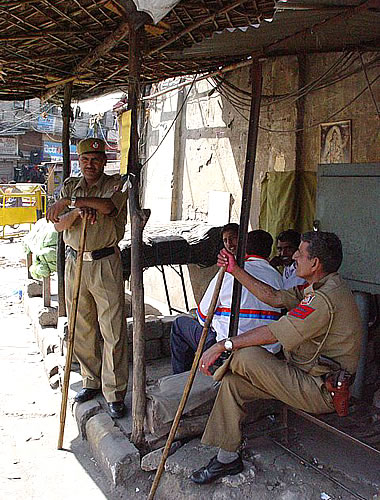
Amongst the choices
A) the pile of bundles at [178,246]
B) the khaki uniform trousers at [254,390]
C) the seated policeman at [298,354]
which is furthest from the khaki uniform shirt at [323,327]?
the pile of bundles at [178,246]

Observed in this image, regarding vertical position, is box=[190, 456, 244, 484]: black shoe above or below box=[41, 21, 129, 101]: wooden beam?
below

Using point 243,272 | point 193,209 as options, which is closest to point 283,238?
point 243,272

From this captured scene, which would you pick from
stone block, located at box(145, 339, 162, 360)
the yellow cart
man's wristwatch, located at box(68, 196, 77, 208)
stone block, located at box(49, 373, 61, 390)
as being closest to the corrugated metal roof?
man's wristwatch, located at box(68, 196, 77, 208)

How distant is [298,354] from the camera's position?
11.0 ft

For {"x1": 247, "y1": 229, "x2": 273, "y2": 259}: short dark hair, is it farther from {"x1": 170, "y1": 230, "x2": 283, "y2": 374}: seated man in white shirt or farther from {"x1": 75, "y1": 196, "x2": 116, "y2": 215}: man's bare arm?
{"x1": 75, "y1": 196, "x2": 116, "y2": 215}: man's bare arm

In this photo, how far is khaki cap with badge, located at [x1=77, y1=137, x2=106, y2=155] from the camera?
14.8 feet

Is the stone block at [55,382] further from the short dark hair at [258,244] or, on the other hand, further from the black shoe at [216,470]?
the short dark hair at [258,244]

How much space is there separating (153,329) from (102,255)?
1.64 m

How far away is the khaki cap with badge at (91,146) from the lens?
452 centimetres

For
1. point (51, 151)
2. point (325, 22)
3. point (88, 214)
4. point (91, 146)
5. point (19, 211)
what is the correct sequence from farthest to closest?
point (51, 151) → point (19, 211) → point (91, 146) → point (88, 214) → point (325, 22)

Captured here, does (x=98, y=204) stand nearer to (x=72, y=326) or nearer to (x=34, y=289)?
(x=72, y=326)

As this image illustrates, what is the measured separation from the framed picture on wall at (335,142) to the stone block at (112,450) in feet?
10.1

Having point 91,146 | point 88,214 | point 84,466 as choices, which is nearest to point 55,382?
point 84,466

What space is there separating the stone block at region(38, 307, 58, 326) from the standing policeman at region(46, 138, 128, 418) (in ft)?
7.83
